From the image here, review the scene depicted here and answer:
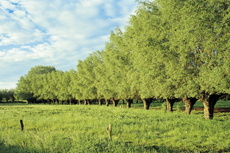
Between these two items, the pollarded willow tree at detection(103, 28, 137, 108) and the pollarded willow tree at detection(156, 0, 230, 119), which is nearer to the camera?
the pollarded willow tree at detection(156, 0, 230, 119)

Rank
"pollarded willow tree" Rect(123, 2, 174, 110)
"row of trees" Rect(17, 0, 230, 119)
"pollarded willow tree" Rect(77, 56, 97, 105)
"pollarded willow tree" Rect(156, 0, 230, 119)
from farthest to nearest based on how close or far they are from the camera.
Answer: "pollarded willow tree" Rect(77, 56, 97, 105)
"pollarded willow tree" Rect(123, 2, 174, 110)
"row of trees" Rect(17, 0, 230, 119)
"pollarded willow tree" Rect(156, 0, 230, 119)

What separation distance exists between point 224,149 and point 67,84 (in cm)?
6439

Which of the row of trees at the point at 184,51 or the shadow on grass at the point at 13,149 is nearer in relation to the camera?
the shadow on grass at the point at 13,149

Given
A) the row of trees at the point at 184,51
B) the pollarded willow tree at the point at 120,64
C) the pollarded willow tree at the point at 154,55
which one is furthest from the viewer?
the pollarded willow tree at the point at 120,64

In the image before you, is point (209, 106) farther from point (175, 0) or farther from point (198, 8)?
point (175, 0)

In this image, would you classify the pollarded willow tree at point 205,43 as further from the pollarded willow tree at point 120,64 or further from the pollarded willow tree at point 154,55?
the pollarded willow tree at point 120,64

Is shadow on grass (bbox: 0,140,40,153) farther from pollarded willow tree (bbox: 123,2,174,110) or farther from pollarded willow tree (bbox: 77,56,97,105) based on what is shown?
pollarded willow tree (bbox: 77,56,97,105)

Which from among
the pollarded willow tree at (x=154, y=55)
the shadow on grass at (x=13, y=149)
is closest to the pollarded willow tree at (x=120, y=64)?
the pollarded willow tree at (x=154, y=55)

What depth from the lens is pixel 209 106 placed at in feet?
58.2

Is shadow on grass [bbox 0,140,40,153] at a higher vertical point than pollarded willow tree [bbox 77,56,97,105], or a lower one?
lower

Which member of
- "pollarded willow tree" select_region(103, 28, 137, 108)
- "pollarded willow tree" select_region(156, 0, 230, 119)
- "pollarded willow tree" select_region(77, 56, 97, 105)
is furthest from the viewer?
"pollarded willow tree" select_region(77, 56, 97, 105)

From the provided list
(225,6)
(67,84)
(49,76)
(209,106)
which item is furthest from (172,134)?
(49,76)

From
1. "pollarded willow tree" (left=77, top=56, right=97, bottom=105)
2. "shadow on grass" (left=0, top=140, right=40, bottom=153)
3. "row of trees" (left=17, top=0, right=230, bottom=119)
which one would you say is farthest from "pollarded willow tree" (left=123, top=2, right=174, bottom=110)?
"pollarded willow tree" (left=77, top=56, right=97, bottom=105)

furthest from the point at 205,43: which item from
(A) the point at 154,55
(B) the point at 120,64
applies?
(B) the point at 120,64
